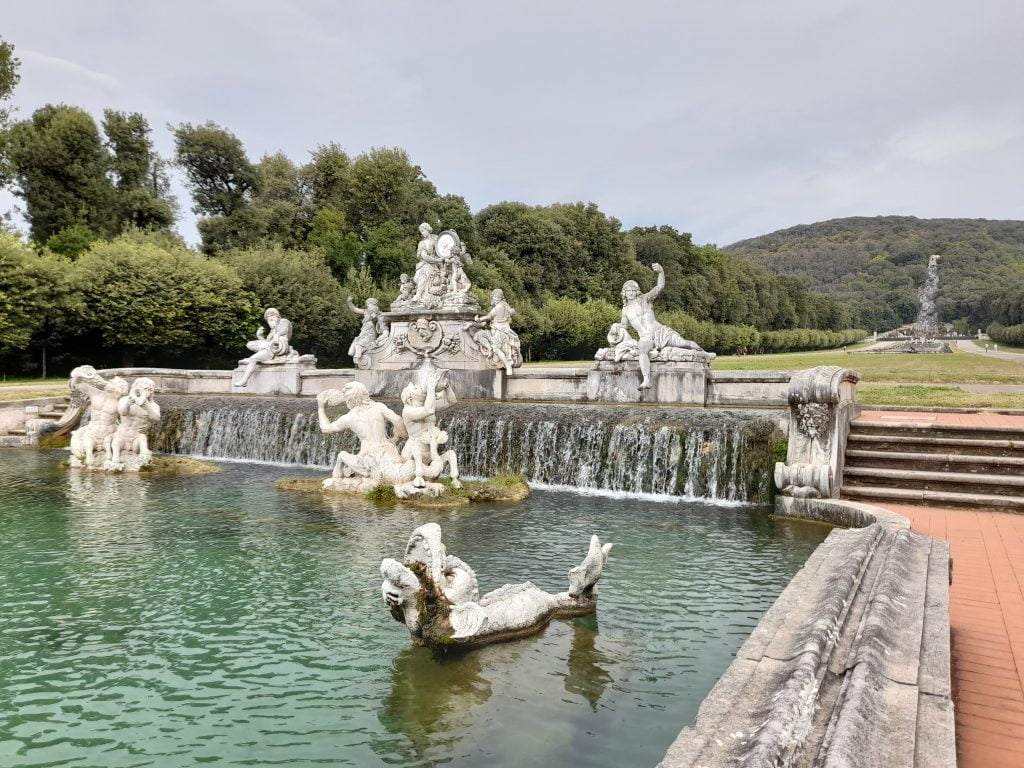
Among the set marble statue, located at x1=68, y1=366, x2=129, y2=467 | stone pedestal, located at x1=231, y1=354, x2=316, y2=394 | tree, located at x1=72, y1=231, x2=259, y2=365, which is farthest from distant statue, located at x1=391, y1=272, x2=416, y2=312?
tree, located at x1=72, y1=231, x2=259, y2=365

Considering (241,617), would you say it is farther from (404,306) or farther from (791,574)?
(404,306)

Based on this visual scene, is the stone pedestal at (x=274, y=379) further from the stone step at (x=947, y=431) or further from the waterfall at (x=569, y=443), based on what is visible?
the stone step at (x=947, y=431)

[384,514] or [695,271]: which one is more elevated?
[695,271]

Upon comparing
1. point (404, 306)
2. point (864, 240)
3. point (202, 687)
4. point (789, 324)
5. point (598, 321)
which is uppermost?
point (864, 240)

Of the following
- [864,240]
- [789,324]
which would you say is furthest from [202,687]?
[864,240]

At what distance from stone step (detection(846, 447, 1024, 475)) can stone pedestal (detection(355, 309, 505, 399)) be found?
8679mm

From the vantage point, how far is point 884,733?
2.57 m

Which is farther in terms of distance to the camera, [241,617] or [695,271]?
[695,271]

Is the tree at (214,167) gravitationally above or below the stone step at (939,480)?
above

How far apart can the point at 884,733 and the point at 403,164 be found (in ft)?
159

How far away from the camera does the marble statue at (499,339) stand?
16.8m

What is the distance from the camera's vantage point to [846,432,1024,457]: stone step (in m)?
9.09

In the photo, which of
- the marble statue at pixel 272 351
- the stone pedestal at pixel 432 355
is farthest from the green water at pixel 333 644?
the marble statue at pixel 272 351

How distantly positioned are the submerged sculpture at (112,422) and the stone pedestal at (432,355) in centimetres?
635
